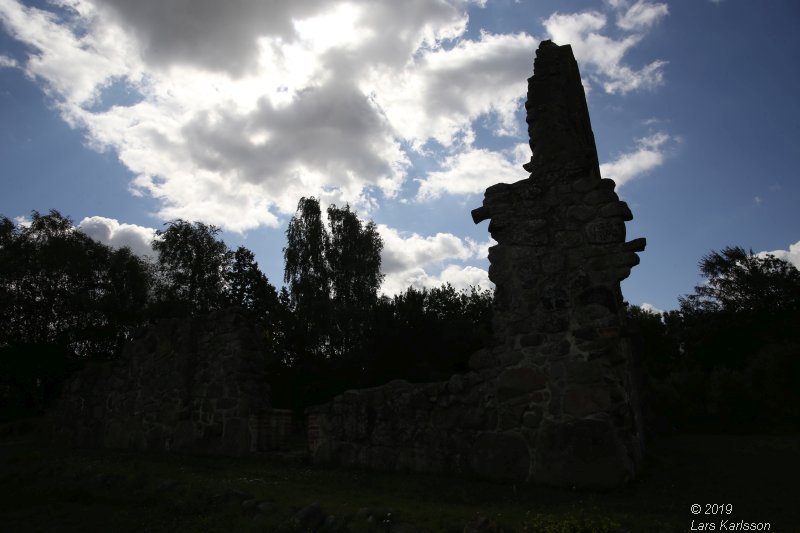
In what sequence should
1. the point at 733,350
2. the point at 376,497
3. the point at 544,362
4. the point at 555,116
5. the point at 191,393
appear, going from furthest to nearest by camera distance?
the point at 733,350 → the point at 191,393 → the point at 555,116 → the point at 544,362 → the point at 376,497

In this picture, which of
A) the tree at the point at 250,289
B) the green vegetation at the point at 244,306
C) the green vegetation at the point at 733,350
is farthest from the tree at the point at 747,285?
the tree at the point at 250,289

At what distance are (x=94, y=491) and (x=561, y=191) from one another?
27.2 ft

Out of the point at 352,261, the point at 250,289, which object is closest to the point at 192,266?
the point at 250,289

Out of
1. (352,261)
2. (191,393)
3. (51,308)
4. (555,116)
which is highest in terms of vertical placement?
(352,261)

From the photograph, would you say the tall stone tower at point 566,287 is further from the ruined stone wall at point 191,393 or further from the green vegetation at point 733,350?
the green vegetation at point 733,350

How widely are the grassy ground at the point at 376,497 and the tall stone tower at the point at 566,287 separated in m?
0.64

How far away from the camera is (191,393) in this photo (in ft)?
42.3

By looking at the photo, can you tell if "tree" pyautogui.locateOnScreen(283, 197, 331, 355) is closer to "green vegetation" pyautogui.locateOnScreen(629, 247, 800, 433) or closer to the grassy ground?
"green vegetation" pyautogui.locateOnScreen(629, 247, 800, 433)

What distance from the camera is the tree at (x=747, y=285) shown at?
35.6 metres

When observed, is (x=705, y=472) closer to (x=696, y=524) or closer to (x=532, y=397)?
(x=532, y=397)

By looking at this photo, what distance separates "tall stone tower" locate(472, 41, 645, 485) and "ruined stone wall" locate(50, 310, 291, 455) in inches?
238

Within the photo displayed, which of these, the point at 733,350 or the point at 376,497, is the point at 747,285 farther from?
the point at 376,497

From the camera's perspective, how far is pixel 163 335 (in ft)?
46.0

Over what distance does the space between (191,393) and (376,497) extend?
7.51 metres
